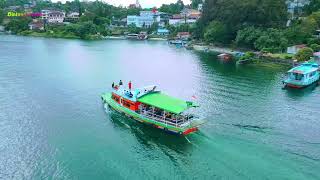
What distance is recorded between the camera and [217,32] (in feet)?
368

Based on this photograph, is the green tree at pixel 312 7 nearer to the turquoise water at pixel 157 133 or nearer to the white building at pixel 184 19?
the white building at pixel 184 19

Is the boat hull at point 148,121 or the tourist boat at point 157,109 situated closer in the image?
the boat hull at point 148,121

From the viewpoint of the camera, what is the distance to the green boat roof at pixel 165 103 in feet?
123

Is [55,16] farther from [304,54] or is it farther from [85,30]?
[304,54]

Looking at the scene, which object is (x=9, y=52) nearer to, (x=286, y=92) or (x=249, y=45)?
(x=249, y=45)

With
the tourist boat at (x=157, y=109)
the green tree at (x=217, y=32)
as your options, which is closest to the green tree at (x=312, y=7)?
the green tree at (x=217, y=32)

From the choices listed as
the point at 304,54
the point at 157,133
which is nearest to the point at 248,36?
the point at 304,54

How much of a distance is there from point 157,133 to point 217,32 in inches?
3106

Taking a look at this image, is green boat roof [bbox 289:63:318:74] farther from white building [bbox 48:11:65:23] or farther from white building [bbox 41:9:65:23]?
white building [bbox 48:11:65:23]

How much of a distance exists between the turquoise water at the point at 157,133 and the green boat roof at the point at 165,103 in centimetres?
287

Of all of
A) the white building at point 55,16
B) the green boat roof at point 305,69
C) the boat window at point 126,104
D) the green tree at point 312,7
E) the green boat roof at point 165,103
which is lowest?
the boat window at point 126,104

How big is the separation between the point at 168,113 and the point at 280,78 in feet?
118

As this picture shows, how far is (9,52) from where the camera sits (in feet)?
328

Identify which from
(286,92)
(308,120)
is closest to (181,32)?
(286,92)
